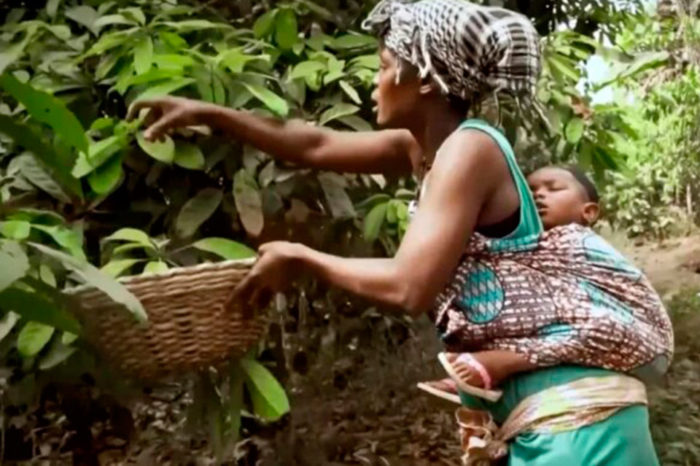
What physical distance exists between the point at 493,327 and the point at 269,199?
2.43 ft

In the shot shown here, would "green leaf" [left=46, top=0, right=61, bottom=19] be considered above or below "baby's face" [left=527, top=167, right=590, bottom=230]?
below

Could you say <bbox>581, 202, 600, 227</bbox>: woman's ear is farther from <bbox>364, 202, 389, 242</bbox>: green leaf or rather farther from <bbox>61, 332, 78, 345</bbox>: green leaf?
<bbox>61, 332, 78, 345</bbox>: green leaf

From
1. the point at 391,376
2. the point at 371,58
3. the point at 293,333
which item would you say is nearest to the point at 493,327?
the point at 371,58

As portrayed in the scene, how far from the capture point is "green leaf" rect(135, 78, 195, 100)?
2.09 m

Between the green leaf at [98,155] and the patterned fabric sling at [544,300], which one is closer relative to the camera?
the patterned fabric sling at [544,300]

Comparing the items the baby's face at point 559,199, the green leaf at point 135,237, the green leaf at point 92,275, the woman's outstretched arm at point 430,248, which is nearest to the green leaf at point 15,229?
the green leaf at point 135,237

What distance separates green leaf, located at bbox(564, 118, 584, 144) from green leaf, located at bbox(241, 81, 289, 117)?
84 centimetres

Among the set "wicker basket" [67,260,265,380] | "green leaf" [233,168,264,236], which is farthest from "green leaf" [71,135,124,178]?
"wicker basket" [67,260,265,380]

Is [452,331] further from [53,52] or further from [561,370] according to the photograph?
[53,52]

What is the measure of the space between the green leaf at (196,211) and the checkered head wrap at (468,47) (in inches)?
26.9

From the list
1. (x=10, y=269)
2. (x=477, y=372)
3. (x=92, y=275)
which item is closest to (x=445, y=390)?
(x=477, y=372)

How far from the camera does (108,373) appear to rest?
196cm

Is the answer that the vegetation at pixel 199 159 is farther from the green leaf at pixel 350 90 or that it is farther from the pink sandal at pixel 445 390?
the pink sandal at pixel 445 390

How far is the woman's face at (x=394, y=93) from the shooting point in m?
1.73
